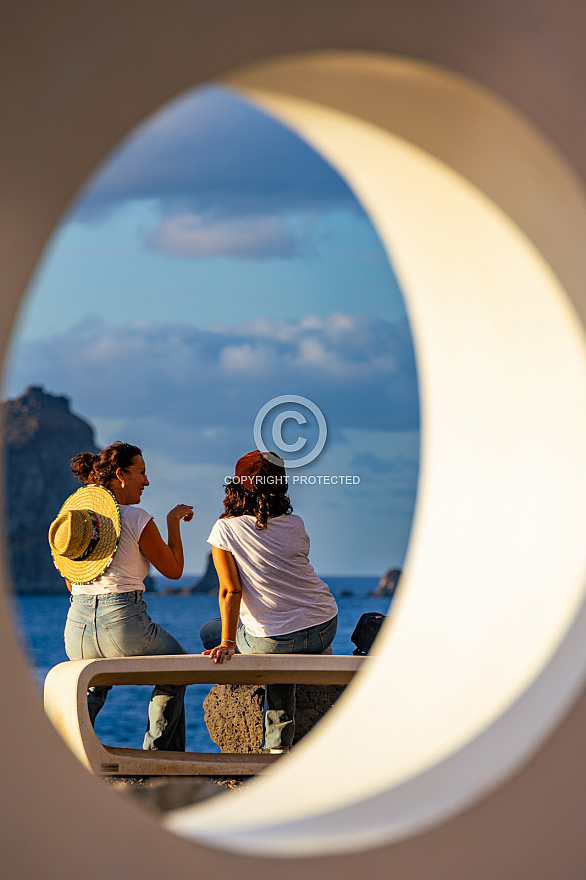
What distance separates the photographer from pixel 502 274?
2.14 m

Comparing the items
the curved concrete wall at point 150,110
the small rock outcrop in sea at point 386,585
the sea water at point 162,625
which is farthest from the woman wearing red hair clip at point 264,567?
the small rock outcrop in sea at point 386,585

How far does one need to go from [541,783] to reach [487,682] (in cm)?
29

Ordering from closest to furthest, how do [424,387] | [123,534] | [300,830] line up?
[300,830]
[424,387]
[123,534]

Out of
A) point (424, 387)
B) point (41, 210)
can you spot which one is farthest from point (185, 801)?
point (41, 210)

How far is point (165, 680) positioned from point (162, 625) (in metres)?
58.0

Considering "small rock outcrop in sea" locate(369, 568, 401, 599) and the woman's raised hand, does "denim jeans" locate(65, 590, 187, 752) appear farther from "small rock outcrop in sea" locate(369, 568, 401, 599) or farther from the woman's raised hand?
"small rock outcrop in sea" locate(369, 568, 401, 599)

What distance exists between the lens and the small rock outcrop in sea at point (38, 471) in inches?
2594

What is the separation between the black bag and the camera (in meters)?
4.89

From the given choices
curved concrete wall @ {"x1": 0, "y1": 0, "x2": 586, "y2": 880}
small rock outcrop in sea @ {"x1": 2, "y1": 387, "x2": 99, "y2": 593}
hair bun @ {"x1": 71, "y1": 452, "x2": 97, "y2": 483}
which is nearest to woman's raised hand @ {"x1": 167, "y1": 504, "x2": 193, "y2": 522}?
hair bun @ {"x1": 71, "y1": 452, "x2": 97, "y2": 483}

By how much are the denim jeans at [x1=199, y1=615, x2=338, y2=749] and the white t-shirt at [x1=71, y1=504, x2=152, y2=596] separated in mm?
602

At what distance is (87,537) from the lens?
421cm

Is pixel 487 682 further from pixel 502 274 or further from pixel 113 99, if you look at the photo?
pixel 113 99

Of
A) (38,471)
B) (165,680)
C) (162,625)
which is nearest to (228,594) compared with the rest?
(165,680)

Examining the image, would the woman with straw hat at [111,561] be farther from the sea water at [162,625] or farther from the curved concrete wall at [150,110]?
the sea water at [162,625]
